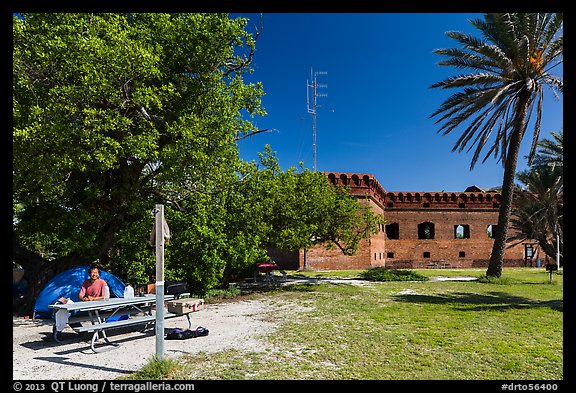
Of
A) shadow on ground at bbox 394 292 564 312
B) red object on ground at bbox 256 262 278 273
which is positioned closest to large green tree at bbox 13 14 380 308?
red object on ground at bbox 256 262 278 273

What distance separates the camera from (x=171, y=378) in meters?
5.02

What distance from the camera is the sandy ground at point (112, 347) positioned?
5.39 metres

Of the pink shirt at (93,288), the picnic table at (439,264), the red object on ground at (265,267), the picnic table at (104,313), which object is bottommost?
the picnic table at (439,264)

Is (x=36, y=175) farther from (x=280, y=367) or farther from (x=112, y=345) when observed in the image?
(x=280, y=367)

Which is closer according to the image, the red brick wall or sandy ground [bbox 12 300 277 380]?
sandy ground [bbox 12 300 277 380]

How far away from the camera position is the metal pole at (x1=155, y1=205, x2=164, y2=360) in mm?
5270

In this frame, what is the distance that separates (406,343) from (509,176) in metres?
14.0

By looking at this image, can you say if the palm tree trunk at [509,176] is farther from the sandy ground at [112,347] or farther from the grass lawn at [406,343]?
the sandy ground at [112,347]

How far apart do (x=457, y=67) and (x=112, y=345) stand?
17.5m

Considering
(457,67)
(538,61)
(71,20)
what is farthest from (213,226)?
(538,61)

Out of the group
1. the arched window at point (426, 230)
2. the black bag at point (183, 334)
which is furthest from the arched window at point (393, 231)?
the black bag at point (183, 334)

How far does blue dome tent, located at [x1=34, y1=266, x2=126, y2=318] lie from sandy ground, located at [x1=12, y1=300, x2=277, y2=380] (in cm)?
40

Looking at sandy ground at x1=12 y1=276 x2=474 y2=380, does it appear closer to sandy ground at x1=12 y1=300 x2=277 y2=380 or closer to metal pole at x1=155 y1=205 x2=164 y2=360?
sandy ground at x1=12 y1=300 x2=277 y2=380

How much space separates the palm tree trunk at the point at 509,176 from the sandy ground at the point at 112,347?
1349cm
